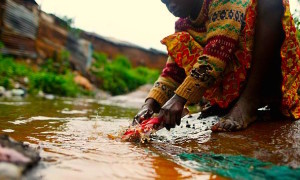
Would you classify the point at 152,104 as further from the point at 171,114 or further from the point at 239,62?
the point at 239,62

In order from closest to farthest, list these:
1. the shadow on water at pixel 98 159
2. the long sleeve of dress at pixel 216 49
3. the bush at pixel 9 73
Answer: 1. the shadow on water at pixel 98 159
2. the long sleeve of dress at pixel 216 49
3. the bush at pixel 9 73

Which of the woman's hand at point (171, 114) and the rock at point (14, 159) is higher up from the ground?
the woman's hand at point (171, 114)

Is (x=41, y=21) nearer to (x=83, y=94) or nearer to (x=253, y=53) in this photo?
(x=83, y=94)

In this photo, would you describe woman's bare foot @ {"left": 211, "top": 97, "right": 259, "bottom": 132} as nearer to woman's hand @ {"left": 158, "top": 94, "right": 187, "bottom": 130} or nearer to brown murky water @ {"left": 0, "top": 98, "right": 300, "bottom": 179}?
brown murky water @ {"left": 0, "top": 98, "right": 300, "bottom": 179}

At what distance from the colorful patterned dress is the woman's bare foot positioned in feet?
0.43

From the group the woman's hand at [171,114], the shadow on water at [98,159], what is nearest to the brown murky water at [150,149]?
the shadow on water at [98,159]

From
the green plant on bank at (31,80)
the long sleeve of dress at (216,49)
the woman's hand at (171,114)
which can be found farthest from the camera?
the green plant on bank at (31,80)

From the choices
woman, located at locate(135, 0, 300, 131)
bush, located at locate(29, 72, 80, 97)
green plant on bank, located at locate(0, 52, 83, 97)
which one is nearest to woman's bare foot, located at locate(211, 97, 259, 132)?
woman, located at locate(135, 0, 300, 131)

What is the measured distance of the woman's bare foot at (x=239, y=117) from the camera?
1732 millimetres

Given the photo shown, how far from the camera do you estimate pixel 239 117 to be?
1.79m

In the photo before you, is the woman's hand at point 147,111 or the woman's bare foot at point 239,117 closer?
the woman's bare foot at point 239,117

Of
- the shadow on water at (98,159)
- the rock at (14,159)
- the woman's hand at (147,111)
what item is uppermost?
the woman's hand at (147,111)

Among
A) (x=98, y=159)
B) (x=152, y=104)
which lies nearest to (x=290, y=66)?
(x=152, y=104)

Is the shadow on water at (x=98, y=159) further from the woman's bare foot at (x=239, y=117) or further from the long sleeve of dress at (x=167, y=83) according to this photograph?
the long sleeve of dress at (x=167, y=83)
